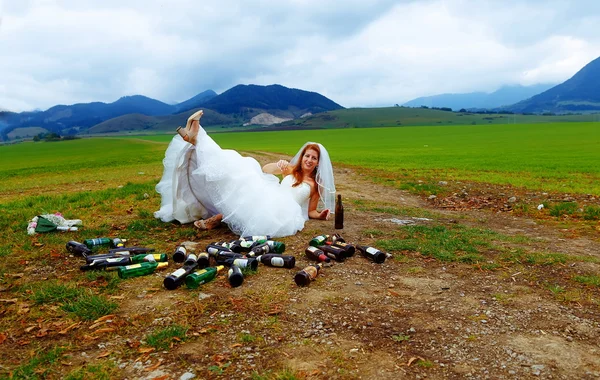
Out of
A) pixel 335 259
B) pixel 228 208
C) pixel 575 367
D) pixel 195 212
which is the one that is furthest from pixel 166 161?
pixel 575 367

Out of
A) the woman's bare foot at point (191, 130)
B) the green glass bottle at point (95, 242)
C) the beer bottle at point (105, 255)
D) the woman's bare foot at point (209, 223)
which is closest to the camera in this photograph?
the beer bottle at point (105, 255)

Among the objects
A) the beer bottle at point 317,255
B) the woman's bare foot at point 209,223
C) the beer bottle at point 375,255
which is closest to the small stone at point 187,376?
the beer bottle at point 317,255

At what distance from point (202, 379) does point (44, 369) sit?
1740mm

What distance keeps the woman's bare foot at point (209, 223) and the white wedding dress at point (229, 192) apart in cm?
21

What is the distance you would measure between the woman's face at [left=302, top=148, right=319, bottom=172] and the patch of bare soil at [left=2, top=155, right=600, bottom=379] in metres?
3.55

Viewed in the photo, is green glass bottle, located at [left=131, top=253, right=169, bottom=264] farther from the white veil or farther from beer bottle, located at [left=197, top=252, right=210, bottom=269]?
the white veil

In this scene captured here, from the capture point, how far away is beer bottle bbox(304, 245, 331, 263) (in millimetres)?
7303

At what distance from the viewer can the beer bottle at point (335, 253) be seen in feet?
24.3

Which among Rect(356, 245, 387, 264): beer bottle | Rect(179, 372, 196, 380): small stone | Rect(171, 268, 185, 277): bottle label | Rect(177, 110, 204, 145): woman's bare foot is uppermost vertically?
Rect(177, 110, 204, 145): woman's bare foot

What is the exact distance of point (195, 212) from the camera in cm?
1020

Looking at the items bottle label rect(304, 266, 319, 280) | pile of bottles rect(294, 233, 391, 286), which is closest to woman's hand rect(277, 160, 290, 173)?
pile of bottles rect(294, 233, 391, 286)

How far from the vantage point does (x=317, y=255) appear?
24.2 ft

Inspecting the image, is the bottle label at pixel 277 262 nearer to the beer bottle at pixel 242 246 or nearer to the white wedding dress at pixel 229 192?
the beer bottle at pixel 242 246

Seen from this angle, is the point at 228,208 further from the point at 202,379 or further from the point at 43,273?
the point at 202,379
